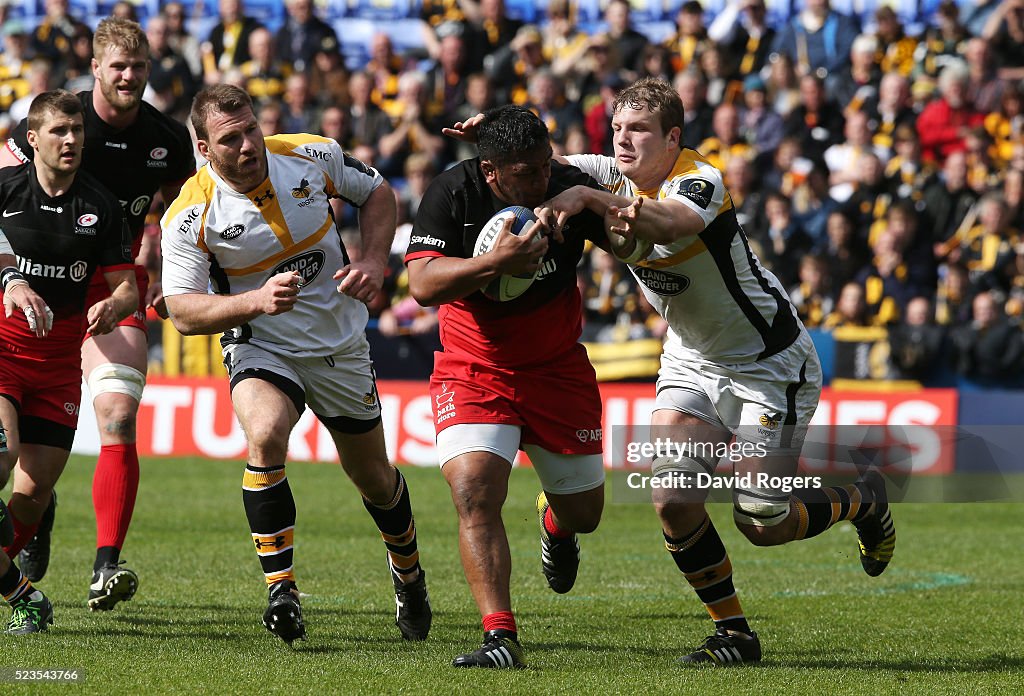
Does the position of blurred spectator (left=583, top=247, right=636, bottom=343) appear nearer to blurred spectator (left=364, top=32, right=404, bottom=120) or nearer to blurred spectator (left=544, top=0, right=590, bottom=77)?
blurred spectator (left=544, top=0, right=590, bottom=77)

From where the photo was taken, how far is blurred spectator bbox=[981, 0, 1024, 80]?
18.2 m

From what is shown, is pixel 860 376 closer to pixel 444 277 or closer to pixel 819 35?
pixel 819 35

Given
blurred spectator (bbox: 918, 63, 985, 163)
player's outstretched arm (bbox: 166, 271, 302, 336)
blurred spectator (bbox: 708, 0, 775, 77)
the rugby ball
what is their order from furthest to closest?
blurred spectator (bbox: 708, 0, 775, 77), blurred spectator (bbox: 918, 63, 985, 163), player's outstretched arm (bbox: 166, 271, 302, 336), the rugby ball

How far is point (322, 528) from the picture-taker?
1193 cm

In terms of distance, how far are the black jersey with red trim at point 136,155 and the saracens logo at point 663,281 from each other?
121 inches

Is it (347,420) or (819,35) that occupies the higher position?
(819,35)

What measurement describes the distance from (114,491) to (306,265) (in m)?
1.80

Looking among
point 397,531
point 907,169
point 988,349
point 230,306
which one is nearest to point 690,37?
point 907,169

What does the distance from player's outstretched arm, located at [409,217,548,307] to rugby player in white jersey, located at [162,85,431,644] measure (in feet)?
1.56

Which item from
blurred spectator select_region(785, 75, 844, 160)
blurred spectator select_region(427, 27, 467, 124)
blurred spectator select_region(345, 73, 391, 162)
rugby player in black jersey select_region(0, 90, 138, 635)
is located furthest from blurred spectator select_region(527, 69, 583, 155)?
rugby player in black jersey select_region(0, 90, 138, 635)

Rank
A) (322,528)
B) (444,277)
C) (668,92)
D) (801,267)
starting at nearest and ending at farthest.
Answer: (444,277) < (668,92) < (322,528) < (801,267)

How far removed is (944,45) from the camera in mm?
18609

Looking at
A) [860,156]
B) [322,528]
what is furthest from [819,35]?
[322,528]

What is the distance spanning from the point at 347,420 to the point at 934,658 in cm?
301
